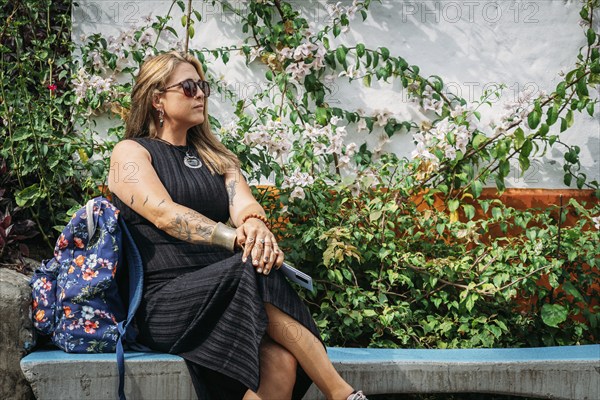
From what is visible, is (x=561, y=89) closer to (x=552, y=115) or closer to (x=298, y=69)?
(x=552, y=115)

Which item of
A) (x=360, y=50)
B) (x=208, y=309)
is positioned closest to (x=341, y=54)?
(x=360, y=50)

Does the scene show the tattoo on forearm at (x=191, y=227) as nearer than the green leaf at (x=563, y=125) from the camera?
Yes

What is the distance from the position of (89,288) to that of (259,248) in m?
0.66

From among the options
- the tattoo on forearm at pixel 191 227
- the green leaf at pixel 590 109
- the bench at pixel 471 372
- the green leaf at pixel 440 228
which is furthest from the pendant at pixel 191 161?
the green leaf at pixel 590 109

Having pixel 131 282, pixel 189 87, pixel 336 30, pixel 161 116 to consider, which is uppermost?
pixel 336 30

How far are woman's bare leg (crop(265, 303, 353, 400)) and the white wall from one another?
202 cm

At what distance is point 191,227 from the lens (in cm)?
305

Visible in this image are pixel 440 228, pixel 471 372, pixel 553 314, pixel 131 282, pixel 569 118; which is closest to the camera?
pixel 131 282

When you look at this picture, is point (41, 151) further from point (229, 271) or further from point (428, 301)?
point (428, 301)

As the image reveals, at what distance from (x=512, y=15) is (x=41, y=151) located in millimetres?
2763

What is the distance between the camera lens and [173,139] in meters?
3.54

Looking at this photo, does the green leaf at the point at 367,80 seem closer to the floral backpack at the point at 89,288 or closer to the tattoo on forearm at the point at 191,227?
the tattoo on forearm at the point at 191,227

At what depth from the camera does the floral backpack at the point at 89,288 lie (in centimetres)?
299

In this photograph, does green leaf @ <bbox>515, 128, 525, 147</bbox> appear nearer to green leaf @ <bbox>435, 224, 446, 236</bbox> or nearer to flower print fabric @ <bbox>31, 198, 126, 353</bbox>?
green leaf @ <bbox>435, 224, 446, 236</bbox>
